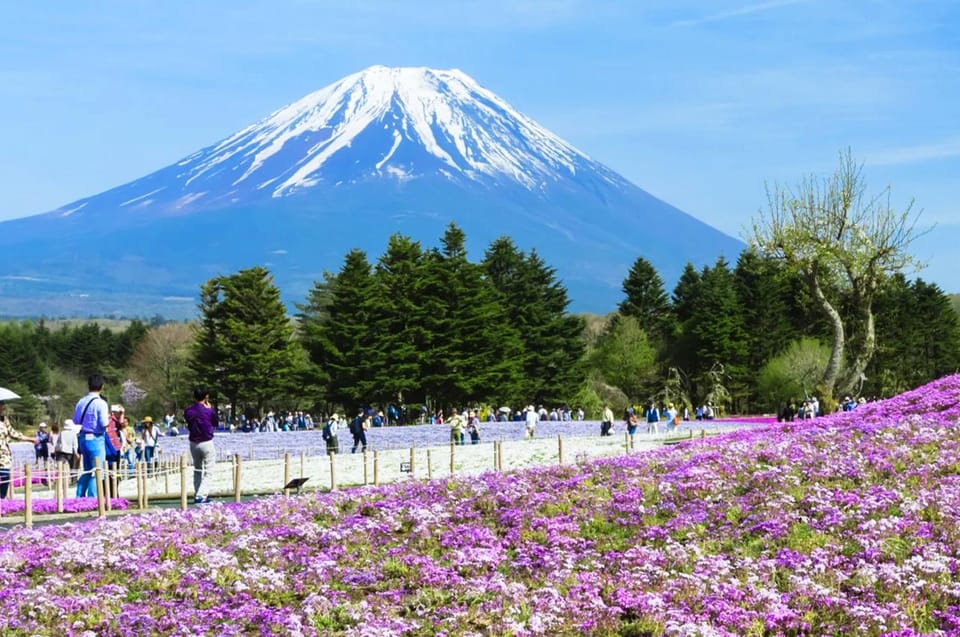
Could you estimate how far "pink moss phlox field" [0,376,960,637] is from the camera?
1270 cm

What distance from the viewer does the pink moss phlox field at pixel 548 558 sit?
1270cm

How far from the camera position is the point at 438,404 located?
8988cm

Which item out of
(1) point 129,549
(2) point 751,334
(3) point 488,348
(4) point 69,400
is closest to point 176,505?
(1) point 129,549

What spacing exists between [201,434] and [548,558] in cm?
989

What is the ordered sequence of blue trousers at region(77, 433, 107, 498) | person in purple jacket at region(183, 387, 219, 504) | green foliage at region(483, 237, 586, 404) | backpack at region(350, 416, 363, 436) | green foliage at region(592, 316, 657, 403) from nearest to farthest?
person in purple jacket at region(183, 387, 219, 504) < blue trousers at region(77, 433, 107, 498) < backpack at region(350, 416, 363, 436) < green foliage at region(483, 237, 586, 404) < green foliage at region(592, 316, 657, 403)

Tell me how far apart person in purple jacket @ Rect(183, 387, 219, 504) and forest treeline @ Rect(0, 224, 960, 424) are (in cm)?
4392

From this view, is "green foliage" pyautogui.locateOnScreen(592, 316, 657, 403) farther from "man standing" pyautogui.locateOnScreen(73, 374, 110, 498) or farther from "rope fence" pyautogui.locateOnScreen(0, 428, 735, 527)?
"man standing" pyautogui.locateOnScreen(73, 374, 110, 498)

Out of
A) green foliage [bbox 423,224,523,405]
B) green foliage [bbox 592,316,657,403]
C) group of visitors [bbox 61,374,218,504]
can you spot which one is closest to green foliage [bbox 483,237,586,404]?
green foliage [bbox 423,224,523,405]

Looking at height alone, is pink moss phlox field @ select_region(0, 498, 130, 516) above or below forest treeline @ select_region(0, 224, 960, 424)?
below

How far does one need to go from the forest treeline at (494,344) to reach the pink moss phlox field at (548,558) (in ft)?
148

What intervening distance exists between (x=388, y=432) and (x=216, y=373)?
3247 centimetres

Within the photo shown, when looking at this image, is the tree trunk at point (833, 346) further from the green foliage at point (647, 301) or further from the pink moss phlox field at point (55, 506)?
the green foliage at point (647, 301)

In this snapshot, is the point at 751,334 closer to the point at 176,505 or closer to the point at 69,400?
the point at 69,400

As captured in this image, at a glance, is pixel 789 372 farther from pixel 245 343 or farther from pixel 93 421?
pixel 93 421
